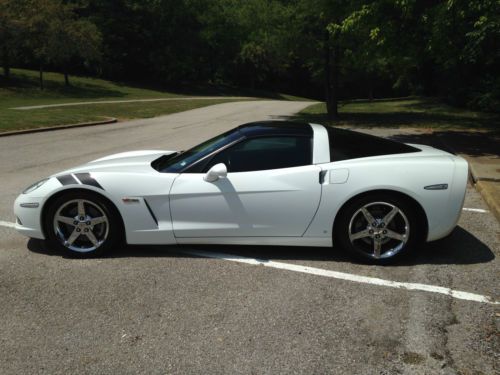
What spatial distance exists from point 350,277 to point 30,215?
299cm

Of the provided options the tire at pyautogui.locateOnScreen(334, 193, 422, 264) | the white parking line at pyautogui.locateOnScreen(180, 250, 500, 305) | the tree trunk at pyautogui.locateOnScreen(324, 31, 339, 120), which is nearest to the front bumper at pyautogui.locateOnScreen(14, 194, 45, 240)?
the white parking line at pyautogui.locateOnScreen(180, 250, 500, 305)

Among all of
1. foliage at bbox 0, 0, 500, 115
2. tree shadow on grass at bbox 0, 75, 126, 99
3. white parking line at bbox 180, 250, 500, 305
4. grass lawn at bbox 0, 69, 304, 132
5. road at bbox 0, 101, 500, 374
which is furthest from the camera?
tree shadow on grass at bbox 0, 75, 126, 99

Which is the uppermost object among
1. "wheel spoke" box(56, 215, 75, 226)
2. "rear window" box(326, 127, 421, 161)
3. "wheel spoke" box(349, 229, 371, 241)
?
"rear window" box(326, 127, 421, 161)

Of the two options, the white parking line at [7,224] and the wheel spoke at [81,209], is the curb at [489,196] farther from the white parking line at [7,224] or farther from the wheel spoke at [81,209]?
the white parking line at [7,224]

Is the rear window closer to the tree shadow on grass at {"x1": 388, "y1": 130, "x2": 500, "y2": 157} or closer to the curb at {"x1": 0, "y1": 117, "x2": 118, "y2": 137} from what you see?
the tree shadow on grass at {"x1": 388, "y1": 130, "x2": 500, "y2": 157}

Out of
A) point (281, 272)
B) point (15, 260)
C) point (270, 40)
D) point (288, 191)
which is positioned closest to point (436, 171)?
point (288, 191)

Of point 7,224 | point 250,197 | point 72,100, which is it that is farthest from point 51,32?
point 250,197

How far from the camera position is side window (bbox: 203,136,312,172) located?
14.6 ft

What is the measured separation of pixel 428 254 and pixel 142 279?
2.68m

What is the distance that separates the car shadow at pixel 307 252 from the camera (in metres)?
4.53

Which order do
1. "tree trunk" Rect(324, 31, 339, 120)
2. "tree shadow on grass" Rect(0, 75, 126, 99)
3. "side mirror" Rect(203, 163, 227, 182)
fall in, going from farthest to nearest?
1. "tree shadow on grass" Rect(0, 75, 126, 99)
2. "tree trunk" Rect(324, 31, 339, 120)
3. "side mirror" Rect(203, 163, 227, 182)

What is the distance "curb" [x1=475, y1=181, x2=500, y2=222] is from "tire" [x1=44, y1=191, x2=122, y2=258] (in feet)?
14.5

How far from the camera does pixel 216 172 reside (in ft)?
14.0

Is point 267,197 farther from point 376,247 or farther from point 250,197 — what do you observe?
point 376,247
